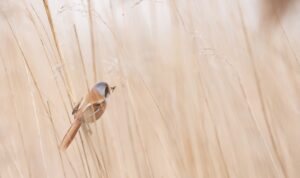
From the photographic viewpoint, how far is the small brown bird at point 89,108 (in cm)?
59

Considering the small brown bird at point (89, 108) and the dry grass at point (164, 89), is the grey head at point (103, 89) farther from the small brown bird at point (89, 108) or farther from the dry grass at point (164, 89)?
the dry grass at point (164, 89)

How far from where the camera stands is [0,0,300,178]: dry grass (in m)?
0.87

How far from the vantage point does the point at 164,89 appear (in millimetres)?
978

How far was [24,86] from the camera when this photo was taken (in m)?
1.06

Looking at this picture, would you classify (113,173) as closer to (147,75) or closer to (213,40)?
(147,75)

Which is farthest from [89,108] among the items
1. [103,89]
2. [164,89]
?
[164,89]

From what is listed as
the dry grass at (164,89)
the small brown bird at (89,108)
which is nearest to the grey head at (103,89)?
the small brown bird at (89,108)

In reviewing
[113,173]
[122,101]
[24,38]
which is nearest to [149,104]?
[122,101]

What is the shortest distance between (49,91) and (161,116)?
377 millimetres

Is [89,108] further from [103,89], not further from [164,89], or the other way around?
[164,89]

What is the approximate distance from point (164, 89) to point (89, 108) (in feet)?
1.29

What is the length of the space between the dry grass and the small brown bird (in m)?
0.14

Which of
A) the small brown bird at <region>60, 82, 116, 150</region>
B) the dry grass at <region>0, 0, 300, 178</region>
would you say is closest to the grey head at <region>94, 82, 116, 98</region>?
the small brown bird at <region>60, 82, 116, 150</region>

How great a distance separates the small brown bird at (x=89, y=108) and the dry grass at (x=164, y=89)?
140 mm
